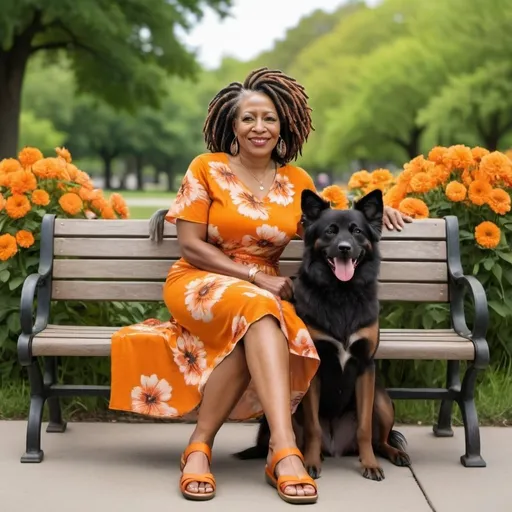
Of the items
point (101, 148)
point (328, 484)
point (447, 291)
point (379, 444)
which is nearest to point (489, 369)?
point (447, 291)

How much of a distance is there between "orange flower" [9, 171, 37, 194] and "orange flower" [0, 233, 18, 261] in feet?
0.95

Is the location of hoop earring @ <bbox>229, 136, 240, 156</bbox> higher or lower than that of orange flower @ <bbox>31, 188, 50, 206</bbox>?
higher

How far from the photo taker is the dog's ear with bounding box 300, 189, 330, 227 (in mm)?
4184

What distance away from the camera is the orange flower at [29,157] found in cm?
560

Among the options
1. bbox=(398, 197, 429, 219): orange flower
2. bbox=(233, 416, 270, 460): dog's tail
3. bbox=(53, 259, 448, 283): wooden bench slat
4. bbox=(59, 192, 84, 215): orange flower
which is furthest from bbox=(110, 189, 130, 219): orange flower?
bbox=(233, 416, 270, 460): dog's tail

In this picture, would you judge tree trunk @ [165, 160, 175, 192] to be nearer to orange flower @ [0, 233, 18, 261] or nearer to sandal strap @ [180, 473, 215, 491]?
orange flower @ [0, 233, 18, 261]

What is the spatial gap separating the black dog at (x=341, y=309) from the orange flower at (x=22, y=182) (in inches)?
76.8

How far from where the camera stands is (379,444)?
444 centimetres

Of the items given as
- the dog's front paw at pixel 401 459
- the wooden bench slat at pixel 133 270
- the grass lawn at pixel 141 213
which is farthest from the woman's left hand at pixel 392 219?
the grass lawn at pixel 141 213

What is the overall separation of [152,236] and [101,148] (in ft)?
204

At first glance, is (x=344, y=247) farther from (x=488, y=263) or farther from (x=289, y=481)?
(x=488, y=263)

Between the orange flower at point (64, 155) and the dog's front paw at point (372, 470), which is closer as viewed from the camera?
the dog's front paw at point (372, 470)

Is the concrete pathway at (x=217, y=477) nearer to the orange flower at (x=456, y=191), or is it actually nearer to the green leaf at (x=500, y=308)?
the green leaf at (x=500, y=308)

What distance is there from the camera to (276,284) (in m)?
Result: 4.30
